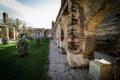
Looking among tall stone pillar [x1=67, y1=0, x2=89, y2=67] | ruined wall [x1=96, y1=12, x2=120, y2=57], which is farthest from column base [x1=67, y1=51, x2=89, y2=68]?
ruined wall [x1=96, y1=12, x2=120, y2=57]

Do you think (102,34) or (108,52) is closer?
(108,52)

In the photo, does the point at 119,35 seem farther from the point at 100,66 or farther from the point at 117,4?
the point at 117,4

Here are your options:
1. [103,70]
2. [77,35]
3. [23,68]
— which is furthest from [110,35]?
[23,68]

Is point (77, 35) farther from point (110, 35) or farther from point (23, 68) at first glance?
point (23, 68)

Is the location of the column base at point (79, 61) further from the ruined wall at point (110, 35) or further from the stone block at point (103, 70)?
the ruined wall at point (110, 35)

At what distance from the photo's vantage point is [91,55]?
4.82 metres

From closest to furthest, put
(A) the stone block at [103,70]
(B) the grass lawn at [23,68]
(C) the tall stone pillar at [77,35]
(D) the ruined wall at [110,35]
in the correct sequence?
(A) the stone block at [103,70]
(B) the grass lawn at [23,68]
(C) the tall stone pillar at [77,35]
(D) the ruined wall at [110,35]

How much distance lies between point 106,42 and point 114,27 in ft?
4.22

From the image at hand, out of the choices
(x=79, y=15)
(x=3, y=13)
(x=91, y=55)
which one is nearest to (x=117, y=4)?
(x=79, y=15)

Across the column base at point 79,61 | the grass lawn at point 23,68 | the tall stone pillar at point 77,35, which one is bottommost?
the grass lawn at point 23,68

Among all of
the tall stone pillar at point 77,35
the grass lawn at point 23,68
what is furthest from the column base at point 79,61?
the grass lawn at point 23,68

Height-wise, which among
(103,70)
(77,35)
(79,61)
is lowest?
(79,61)

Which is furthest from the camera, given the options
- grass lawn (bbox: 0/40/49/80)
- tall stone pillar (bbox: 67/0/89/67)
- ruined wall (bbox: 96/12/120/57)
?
ruined wall (bbox: 96/12/120/57)

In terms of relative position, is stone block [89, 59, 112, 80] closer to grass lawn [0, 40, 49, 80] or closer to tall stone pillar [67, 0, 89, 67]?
tall stone pillar [67, 0, 89, 67]
